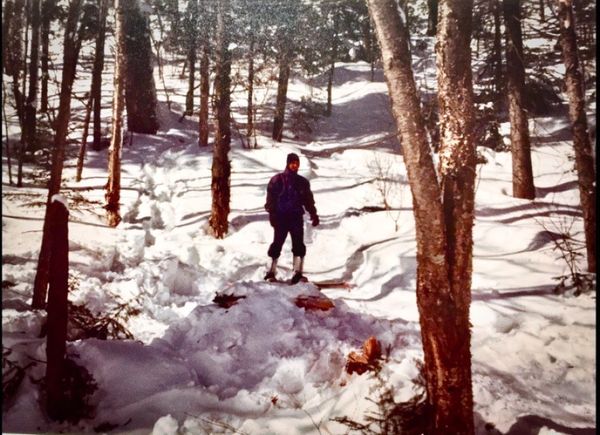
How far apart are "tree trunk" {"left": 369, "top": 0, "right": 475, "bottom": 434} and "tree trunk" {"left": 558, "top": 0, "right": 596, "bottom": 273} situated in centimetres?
311

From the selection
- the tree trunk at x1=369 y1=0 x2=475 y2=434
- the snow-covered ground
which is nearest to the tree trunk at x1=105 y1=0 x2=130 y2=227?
the snow-covered ground

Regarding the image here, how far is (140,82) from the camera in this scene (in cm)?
1278

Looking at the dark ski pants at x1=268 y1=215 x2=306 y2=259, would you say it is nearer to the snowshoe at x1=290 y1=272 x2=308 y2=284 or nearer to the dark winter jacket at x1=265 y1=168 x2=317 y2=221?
the dark winter jacket at x1=265 y1=168 x2=317 y2=221

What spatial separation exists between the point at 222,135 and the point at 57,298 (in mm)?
4808

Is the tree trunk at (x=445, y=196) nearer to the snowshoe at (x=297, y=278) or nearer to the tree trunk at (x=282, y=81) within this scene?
the snowshoe at (x=297, y=278)

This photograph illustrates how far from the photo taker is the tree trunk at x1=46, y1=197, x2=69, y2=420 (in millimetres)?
2701

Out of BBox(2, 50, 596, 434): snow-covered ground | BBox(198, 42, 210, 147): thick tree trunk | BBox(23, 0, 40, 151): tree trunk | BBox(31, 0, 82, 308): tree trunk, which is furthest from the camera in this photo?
BBox(198, 42, 210, 147): thick tree trunk

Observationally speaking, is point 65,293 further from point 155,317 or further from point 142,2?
point 142,2

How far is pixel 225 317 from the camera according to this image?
4.02 metres

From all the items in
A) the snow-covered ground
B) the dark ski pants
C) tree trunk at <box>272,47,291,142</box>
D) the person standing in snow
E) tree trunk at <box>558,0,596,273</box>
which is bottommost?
the snow-covered ground

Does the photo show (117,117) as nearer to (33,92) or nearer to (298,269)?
(298,269)

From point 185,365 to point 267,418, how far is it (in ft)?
2.82

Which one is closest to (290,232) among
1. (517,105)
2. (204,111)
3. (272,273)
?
(272,273)

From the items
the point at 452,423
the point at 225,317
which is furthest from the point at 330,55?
the point at 452,423
